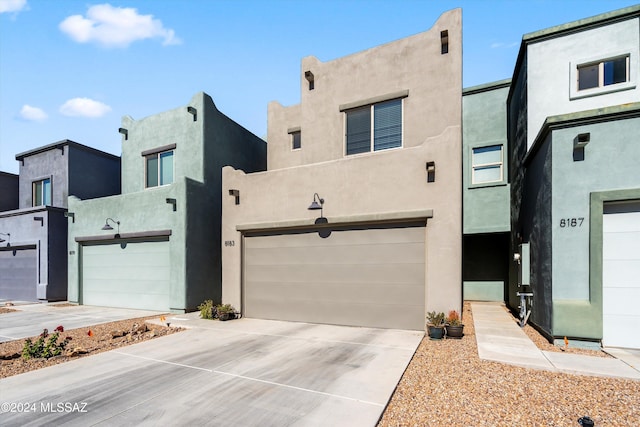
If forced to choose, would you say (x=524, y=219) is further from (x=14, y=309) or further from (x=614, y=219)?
(x=14, y=309)

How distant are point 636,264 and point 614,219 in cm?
102

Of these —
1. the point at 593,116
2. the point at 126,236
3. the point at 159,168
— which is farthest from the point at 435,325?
the point at 159,168

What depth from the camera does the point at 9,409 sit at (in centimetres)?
456

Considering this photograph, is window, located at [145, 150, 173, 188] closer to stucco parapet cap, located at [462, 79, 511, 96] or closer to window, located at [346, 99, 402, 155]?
window, located at [346, 99, 402, 155]

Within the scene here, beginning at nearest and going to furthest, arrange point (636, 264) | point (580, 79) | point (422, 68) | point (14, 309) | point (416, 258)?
point (636, 264)
point (416, 258)
point (580, 79)
point (422, 68)
point (14, 309)

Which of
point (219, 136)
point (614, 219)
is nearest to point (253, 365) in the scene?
point (614, 219)

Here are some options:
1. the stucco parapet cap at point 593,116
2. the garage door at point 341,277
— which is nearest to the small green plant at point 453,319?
the garage door at point 341,277

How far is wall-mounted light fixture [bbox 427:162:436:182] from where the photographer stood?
849 cm

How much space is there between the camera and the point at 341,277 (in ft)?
31.6

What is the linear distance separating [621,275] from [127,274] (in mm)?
16348

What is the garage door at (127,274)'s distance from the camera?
501 inches

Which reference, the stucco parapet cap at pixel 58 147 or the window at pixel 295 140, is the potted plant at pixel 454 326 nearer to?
the window at pixel 295 140

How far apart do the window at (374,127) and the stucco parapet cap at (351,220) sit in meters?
3.00

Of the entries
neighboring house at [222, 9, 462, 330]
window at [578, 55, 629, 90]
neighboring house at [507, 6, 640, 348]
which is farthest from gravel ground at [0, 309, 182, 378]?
window at [578, 55, 629, 90]
